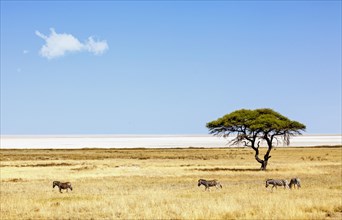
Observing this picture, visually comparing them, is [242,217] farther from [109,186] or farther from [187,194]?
[109,186]

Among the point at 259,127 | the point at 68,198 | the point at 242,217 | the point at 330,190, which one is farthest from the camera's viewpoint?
the point at 259,127

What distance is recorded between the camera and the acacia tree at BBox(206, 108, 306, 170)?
54938mm

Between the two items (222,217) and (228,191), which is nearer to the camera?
(222,217)

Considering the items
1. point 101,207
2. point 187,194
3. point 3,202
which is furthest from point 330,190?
point 3,202

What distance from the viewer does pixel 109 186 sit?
113 feet

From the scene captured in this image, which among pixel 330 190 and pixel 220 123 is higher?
pixel 220 123

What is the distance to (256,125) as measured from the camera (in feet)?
179

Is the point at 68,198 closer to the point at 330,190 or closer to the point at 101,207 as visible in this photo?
the point at 101,207

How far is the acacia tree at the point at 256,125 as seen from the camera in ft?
180

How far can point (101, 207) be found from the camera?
2277cm

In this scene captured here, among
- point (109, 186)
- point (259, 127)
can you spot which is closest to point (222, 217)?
point (109, 186)

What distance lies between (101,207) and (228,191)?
10401mm

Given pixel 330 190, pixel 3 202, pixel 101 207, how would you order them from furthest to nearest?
pixel 330 190 < pixel 3 202 < pixel 101 207

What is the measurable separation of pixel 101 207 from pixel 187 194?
7.03 metres
